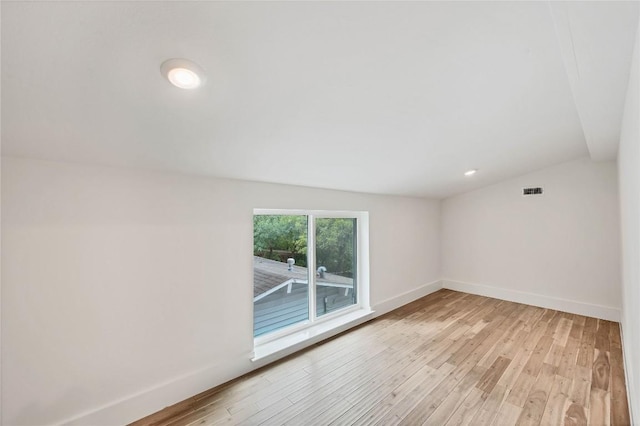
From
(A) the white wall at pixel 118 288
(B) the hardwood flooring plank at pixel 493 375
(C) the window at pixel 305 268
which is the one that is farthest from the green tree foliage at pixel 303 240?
(B) the hardwood flooring plank at pixel 493 375

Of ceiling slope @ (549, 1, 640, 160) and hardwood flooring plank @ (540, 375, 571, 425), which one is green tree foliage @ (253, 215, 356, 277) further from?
ceiling slope @ (549, 1, 640, 160)

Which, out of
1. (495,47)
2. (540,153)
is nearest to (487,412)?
(495,47)

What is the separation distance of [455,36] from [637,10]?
637 mm

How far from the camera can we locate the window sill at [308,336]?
8.22 feet

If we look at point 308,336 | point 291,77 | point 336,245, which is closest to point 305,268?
point 336,245

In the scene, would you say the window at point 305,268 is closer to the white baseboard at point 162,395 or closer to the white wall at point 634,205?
the white baseboard at point 162,395

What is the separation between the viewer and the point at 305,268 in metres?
3.04

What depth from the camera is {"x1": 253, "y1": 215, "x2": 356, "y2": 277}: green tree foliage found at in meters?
2.67

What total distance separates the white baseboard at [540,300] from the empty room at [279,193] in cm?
4

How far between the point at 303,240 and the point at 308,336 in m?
1.02

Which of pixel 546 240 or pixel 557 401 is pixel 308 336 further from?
pixel 546 240

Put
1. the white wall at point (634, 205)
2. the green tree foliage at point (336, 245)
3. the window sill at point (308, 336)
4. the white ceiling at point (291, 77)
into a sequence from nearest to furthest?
the white ceiling at point (291, 77)
the white wall at point (634, 205)
the window sill at point (308, 336)
the green tree foliage at point (336, 245)

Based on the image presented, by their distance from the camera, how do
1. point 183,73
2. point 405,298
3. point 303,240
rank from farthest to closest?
point 405,298 → point 303,240 → point 183,73

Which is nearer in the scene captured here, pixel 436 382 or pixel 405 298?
pixel 436 382
